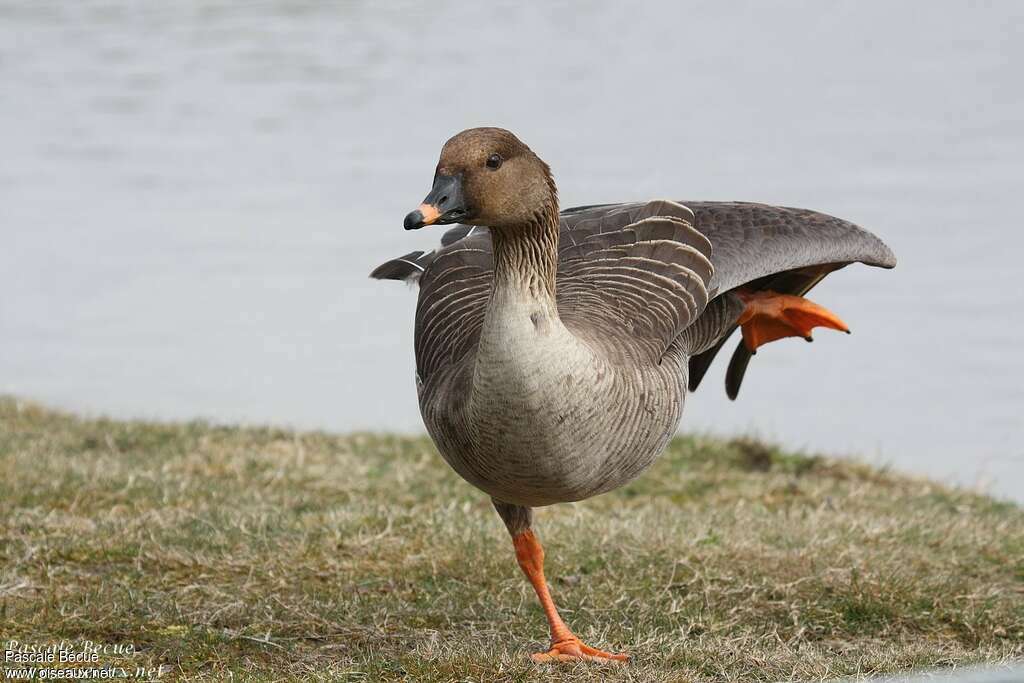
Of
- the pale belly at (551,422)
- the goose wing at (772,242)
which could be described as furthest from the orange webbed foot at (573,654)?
the goose wing at (772,242)

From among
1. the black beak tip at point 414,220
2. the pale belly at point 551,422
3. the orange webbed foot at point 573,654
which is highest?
the black beak tip at point 414,220

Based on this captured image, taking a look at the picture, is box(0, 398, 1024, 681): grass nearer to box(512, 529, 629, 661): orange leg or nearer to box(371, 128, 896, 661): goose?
box(512, 529, 629, 661): orange leg

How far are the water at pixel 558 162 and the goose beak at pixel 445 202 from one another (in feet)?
17.9

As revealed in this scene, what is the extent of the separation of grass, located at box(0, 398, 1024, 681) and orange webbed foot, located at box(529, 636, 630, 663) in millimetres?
99

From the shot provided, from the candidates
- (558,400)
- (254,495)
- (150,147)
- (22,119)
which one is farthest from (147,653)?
(22,119)

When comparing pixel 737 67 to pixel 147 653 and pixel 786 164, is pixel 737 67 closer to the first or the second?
pixel 786 164

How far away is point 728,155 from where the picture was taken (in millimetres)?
16438

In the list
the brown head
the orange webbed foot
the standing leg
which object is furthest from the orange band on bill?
the orange webbed foot

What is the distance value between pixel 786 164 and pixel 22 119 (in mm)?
A: 11477

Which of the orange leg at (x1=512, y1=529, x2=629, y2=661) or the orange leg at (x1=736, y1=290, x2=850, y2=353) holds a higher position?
the orange leg at (x1=736, y1=290, x2=850, y2=353)

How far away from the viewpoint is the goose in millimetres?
4309

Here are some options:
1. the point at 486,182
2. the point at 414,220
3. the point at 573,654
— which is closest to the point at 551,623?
the point at 573,654

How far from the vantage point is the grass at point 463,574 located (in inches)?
194

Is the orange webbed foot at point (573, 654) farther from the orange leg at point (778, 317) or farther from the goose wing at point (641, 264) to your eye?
the orange leg at point (778, 317)
